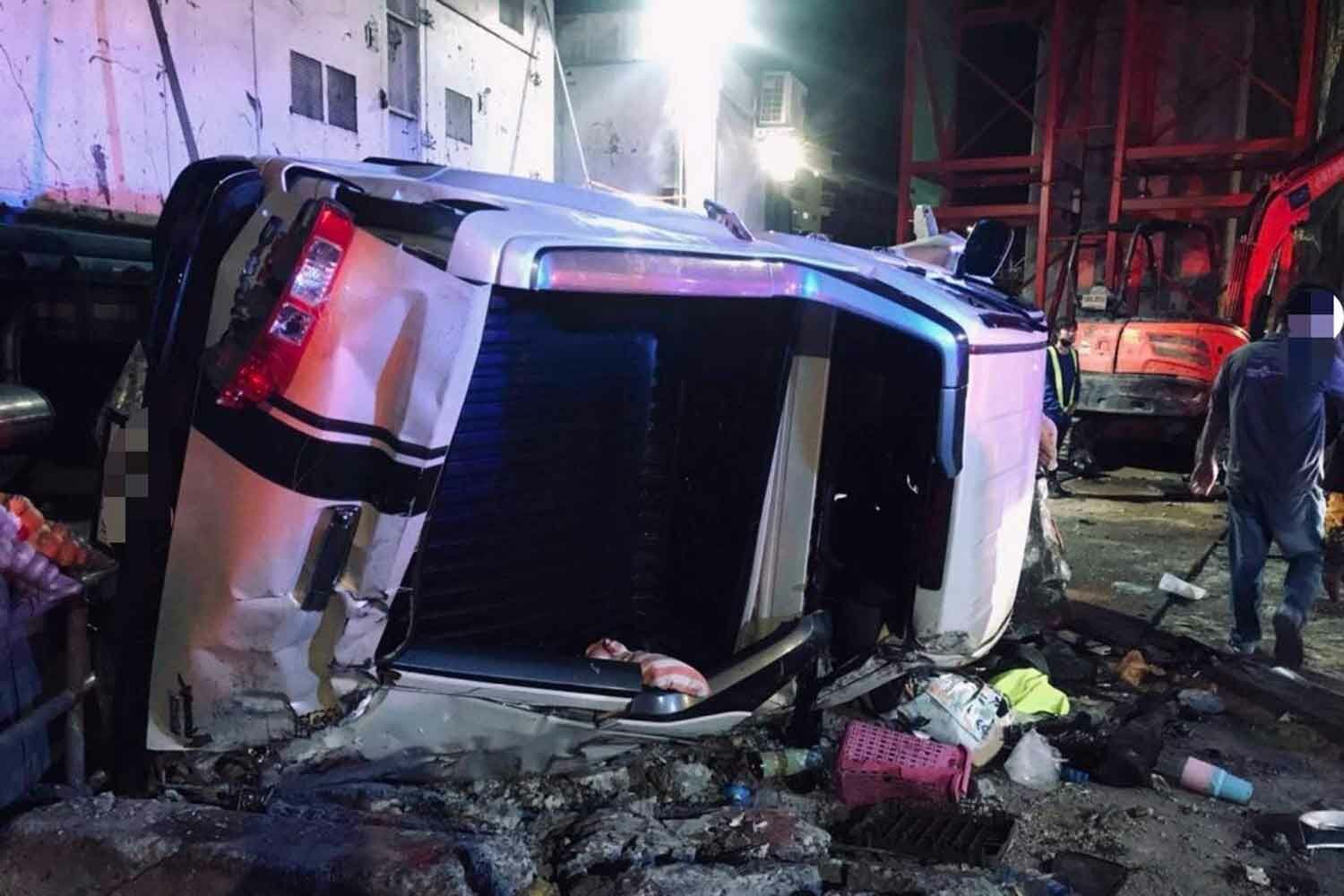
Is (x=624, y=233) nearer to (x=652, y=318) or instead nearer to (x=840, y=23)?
(x=652, y=318)

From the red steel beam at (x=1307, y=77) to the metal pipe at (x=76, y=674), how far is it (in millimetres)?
15557

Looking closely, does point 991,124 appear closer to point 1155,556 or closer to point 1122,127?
point 1122,127

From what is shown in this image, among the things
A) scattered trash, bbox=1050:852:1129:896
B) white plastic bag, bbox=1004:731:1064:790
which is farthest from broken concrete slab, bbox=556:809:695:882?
white plastic bag, bbox=1004:731:1064:790

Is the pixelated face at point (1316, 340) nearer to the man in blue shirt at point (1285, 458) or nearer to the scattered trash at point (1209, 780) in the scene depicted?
the man in blue shirt at point (1285, 458)

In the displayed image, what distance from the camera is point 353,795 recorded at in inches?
101

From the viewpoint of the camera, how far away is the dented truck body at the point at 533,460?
1.89m

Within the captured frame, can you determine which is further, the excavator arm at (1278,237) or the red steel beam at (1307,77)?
the red steel beam at (1307,77)

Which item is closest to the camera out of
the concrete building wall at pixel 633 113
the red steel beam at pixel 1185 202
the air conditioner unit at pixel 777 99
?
the concrete building wall at pixel 633 113

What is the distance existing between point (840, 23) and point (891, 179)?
348cm

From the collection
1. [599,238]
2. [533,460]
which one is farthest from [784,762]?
[599,238]

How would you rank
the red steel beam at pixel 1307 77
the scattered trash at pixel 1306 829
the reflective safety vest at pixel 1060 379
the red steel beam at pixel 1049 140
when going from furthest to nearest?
the red steel beam at pixel 1049 140, the red steel beam at pixel 1307 77, the reflective safety vest at pixel 1060 379, the scattered trash at pixel 1306 829

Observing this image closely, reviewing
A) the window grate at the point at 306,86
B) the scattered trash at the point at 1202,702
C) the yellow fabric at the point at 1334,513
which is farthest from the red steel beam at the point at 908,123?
the scattered trash at the point at 1202,702

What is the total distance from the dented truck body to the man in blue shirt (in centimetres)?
164

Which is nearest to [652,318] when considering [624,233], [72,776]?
[624,233]
